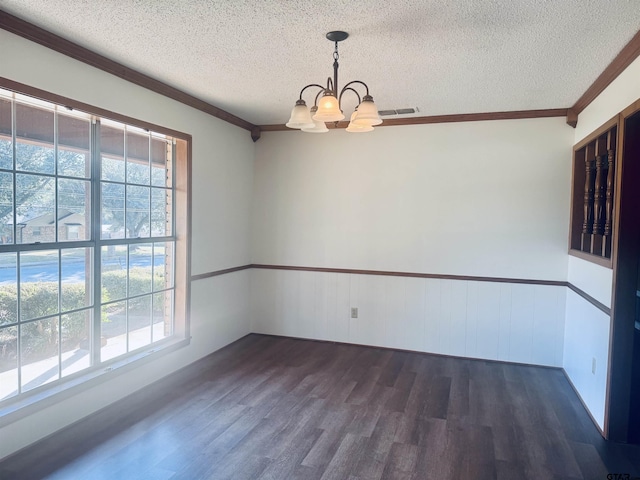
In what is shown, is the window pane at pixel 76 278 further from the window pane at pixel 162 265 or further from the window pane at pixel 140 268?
the window pane at pixel 162 265

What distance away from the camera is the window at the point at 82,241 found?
2516mm

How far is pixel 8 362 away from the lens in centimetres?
250

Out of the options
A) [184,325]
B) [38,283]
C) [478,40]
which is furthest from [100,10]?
[184,325]

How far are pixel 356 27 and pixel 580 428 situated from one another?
304 cm

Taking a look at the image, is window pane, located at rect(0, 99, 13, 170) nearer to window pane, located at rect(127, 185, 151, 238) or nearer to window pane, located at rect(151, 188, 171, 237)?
window pane, located at rect(127, 185, 151, 238)

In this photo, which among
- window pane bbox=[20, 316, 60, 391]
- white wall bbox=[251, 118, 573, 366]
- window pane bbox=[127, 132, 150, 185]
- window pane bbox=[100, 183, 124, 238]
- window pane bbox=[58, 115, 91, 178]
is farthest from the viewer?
white wall bbox=[251, 118, 573, 366]

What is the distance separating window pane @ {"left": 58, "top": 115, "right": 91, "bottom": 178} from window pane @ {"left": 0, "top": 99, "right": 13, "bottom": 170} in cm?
31

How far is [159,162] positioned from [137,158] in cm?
28

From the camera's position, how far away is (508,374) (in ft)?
12.9

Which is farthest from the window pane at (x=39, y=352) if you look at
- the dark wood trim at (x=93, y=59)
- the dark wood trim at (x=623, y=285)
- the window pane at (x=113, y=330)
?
the dark wood trim at (x=623, y=285)

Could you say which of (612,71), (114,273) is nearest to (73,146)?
(114,273)

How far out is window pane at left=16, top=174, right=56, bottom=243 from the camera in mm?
2533

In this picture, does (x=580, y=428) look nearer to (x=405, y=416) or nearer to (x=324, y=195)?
(x=405, y=416)

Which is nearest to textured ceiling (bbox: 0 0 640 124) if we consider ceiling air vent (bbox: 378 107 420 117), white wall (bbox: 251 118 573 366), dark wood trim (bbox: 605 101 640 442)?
ceiling air vent (bbox: 378 107 420 117)
